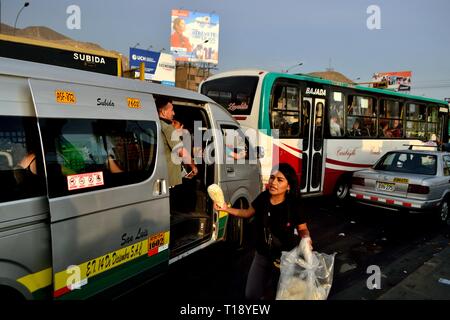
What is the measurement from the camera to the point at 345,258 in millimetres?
5250

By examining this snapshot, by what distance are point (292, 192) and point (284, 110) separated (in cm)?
527

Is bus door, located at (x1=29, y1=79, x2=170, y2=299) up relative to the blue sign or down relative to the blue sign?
down

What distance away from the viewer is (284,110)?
8.02 m

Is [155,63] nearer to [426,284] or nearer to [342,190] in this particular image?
[342,190]

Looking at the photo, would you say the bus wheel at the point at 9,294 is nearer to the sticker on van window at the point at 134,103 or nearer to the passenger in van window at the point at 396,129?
the sticker on van window at the point at 134,103

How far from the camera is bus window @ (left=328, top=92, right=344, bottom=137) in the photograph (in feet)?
29.8

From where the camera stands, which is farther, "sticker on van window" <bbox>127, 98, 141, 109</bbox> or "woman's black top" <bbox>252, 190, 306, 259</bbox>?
"sticker on van window" <bbox>127, 98, 141, 109</bbox>

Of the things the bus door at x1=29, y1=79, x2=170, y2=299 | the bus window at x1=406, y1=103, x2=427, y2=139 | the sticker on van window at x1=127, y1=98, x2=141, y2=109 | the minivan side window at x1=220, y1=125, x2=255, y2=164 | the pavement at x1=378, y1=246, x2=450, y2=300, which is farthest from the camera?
the bus window at x1=406, y1=103, x2=427, y2=139

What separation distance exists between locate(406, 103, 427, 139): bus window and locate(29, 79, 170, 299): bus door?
10.8 m

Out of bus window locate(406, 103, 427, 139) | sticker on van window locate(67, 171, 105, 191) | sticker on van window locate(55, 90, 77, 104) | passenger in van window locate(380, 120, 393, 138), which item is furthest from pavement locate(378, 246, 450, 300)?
bus window locate(406, 103, 427, 139)

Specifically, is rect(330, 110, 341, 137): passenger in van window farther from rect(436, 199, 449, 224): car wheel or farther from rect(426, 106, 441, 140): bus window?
rect(426, 106, 441, 140): bus window

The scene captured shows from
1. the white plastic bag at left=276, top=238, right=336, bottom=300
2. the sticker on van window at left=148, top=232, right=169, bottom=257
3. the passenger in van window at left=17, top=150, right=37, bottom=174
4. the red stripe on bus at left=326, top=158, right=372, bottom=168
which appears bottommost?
the sticker on van window at left=148, top=232, right=169, bottom=257

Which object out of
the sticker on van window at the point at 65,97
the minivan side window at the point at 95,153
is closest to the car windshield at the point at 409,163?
the minivan side window at the point at 95,153
